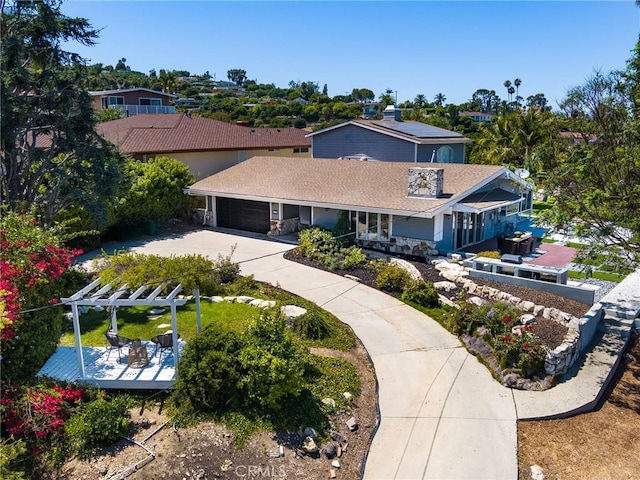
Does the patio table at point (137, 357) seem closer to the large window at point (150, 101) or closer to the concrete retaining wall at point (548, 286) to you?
the concrete retaining wall at point (548, 286)

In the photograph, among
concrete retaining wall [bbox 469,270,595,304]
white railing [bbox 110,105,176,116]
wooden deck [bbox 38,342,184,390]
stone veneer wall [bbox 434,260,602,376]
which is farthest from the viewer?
white railing [bbox 110,105,176,116]

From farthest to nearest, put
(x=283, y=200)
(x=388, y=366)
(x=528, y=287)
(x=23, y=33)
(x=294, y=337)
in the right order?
1. (x=283, y=200)
2. (x=528, y=287)
3. (x=23, y=33)
4. (x=294, y=337)
5. (x=388, y=366)

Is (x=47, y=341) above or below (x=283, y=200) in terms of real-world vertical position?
below

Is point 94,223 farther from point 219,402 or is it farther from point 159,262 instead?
point 219,402

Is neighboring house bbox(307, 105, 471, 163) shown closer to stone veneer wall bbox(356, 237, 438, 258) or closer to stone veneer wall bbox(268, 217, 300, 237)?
stone veneer wall bbox(268, 217, 300, 237)

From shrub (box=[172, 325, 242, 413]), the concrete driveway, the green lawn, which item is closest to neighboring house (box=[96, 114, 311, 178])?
the green lawn

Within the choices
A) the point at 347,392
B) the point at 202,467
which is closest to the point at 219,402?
the point at 202,467
